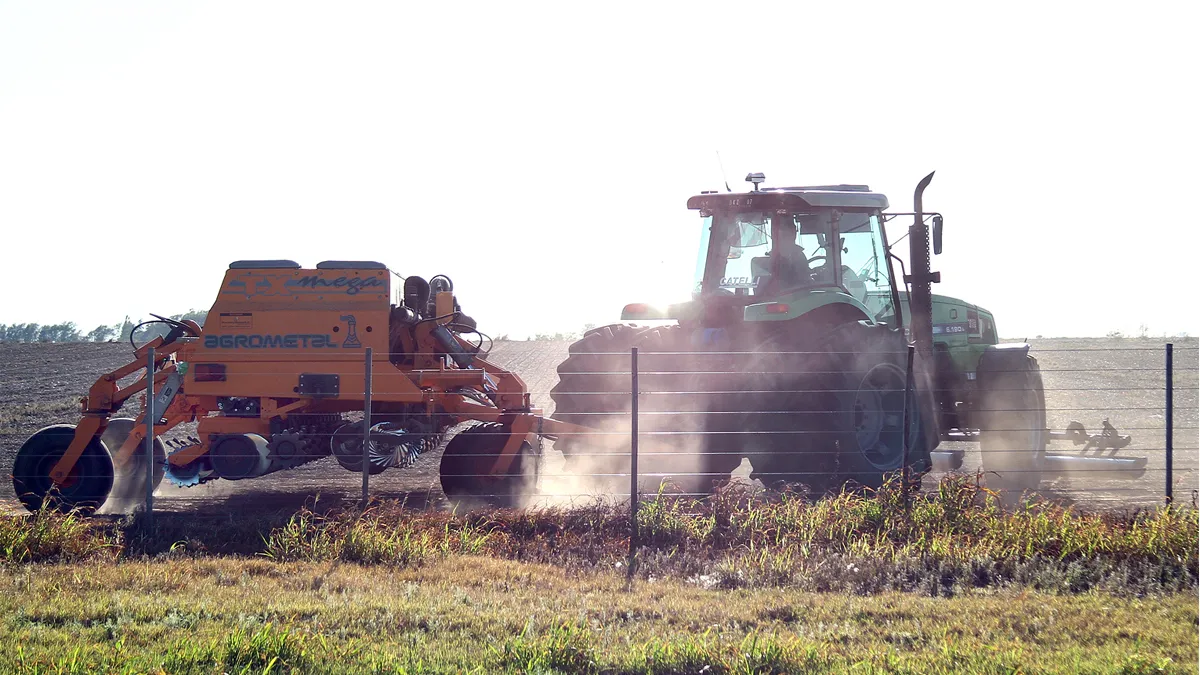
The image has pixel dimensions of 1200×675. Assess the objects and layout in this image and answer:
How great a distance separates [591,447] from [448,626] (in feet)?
16.9

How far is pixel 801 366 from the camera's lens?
973 centimetres

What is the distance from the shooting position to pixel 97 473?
10086 millimetres

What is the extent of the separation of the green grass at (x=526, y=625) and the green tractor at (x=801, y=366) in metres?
2.92

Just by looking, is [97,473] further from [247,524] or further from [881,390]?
[881,390]

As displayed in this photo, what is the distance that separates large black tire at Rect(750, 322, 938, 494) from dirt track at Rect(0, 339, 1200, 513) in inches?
58.3

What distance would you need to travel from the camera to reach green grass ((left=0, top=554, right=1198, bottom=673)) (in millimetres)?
5020

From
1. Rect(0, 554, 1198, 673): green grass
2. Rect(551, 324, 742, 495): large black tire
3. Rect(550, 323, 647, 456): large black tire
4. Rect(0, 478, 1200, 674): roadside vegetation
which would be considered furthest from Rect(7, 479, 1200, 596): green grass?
Rect(550, 323, 647, 456): large black tire

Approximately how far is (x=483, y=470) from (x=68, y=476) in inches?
158

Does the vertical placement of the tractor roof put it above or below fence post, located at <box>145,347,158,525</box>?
above

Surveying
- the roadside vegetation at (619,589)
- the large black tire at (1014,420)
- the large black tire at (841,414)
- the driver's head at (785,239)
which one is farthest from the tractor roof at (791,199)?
the roadside vegetation at (619,589)

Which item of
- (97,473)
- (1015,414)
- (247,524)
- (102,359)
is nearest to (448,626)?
(247,524)

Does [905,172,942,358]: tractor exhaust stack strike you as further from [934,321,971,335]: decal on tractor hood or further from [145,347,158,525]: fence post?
[145,347,158,525]: fence post

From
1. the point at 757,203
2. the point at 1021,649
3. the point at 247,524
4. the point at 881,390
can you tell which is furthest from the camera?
the point at 757,203

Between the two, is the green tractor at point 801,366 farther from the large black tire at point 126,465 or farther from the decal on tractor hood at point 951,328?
the large black tire at point 126,465
